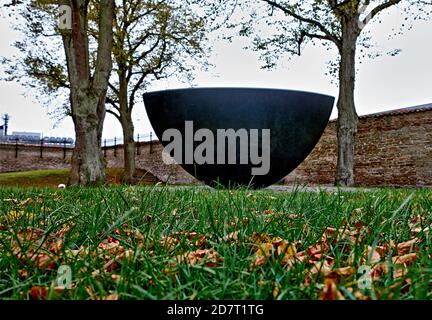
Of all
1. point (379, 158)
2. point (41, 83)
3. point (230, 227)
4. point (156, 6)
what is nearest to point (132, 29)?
point (156, 6)

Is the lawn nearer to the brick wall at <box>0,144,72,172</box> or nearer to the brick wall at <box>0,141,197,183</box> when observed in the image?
the brick wall at <box>0,141,197,183</box>

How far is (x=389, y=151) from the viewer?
13.8m

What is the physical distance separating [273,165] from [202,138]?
95cm

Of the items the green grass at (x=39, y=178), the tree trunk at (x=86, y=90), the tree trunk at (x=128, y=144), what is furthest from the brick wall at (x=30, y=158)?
the tree trunk at (x=86, y=90)

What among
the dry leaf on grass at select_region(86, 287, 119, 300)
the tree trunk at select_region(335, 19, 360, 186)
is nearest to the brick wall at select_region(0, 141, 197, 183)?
the tree trunk at select_region(335, 19, 360, 186)

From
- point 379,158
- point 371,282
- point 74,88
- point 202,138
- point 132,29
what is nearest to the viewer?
point 371,282

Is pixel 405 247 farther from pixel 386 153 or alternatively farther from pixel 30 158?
pixel 30 158

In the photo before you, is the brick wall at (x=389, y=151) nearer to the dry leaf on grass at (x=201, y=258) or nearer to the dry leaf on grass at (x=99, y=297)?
the dry leaf on grass at (x=201, y=258)

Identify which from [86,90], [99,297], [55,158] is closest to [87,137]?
[86,90]

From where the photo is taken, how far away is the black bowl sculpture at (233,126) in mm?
5102

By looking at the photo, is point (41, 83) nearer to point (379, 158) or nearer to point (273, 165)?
point (379, 158)

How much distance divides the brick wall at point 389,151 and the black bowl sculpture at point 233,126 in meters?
8.55

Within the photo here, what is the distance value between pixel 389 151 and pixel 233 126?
10.0 metres
